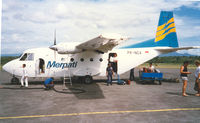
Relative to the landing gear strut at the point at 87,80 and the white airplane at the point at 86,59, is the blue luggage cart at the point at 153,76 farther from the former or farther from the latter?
the landing gear strut at the point at 87,80

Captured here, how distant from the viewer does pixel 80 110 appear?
6266mm

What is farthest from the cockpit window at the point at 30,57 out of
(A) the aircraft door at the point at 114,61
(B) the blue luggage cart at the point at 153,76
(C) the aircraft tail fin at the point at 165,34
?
(C) the aircraft tail fin at the point at 165,34

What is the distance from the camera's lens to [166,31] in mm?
14875

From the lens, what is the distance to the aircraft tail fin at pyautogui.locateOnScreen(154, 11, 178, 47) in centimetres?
1461

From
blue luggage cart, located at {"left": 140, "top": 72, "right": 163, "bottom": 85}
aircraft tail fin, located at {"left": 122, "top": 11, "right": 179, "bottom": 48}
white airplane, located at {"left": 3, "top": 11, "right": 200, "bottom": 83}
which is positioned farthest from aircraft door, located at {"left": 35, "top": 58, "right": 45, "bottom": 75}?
aircraft tail fin, located at {"left": 122, "top": 11, "right": 179, "bottom": 48}

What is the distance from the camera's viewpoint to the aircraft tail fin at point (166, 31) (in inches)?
575

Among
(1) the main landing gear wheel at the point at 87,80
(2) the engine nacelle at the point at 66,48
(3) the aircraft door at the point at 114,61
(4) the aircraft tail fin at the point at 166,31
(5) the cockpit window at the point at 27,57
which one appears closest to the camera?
(2) the engine nacelle at the point at 66,48

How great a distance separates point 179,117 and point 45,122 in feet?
15.2

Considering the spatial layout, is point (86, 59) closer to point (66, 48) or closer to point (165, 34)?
point (66, 48)

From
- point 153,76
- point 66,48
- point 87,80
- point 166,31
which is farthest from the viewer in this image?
point 166,31

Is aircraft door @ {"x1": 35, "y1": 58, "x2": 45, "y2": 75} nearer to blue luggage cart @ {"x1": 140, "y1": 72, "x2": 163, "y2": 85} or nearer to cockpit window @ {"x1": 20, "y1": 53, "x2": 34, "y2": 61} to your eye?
cockpit window @ {"x1": 20, "y1": 53, "x2": 34, "y2": 61}

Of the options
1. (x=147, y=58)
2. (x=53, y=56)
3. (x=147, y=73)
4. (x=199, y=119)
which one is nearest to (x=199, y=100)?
(x=199, y=119)

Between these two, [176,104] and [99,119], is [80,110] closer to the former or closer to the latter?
[99,119]

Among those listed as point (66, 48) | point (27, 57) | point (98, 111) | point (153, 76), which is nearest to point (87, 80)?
point (66, 48)
